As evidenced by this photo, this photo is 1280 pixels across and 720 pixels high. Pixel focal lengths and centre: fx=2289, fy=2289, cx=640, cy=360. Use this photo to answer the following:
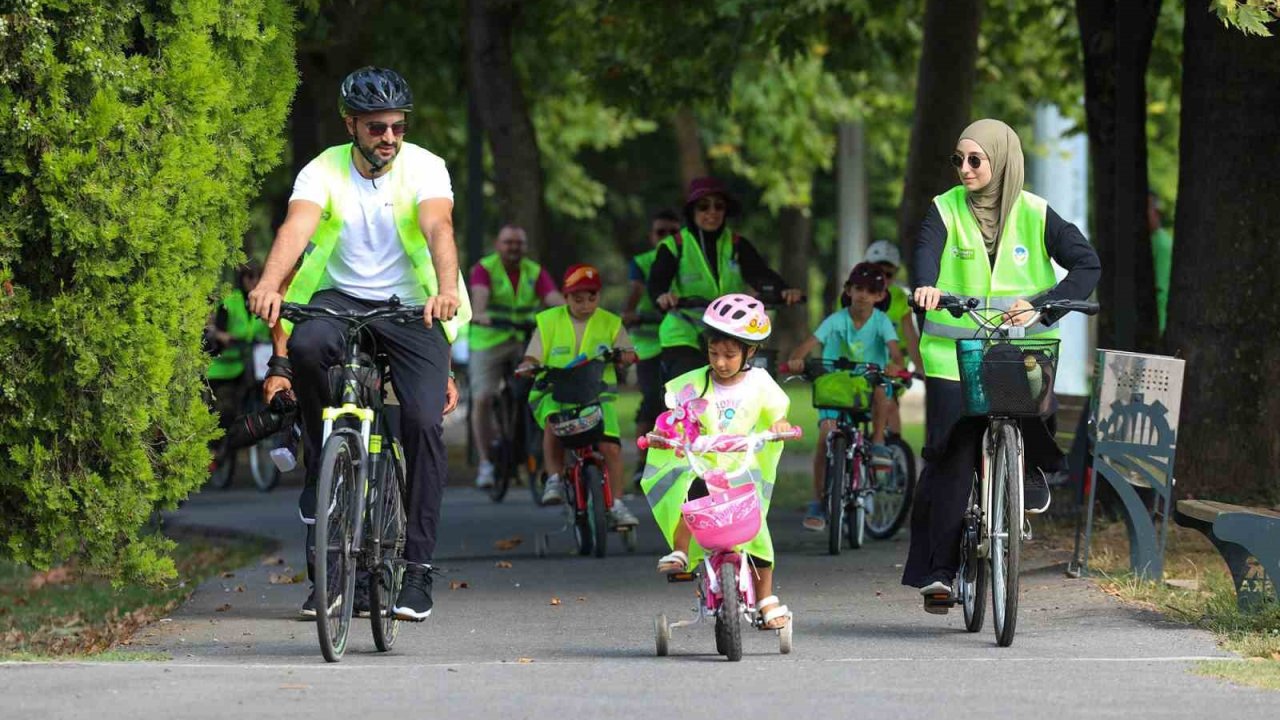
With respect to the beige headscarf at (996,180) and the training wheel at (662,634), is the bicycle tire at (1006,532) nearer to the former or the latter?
the beige headscarf at (996,180)

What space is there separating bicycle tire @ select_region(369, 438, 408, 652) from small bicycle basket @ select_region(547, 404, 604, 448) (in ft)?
13.0

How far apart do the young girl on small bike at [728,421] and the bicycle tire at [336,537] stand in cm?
104

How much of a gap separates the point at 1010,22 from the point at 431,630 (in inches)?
554

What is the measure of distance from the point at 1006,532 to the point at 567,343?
4.93 metres

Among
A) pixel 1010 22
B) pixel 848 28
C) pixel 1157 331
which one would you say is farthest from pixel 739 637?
pixel 1010 22

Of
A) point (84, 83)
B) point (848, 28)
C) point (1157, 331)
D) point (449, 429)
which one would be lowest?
point (449, 429)

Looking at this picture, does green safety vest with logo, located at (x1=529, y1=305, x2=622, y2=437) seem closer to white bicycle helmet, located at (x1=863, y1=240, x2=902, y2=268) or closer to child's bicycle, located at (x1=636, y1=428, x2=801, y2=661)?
white bicycle helmet, located at (x1=863, y1=240, x2=902, y2=268)

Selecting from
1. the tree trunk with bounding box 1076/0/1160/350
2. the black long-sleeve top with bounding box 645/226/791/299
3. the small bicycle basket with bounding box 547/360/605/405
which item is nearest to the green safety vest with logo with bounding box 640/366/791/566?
the small bicycle basket with bounding box 547/360/605/405

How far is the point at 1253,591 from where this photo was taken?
8625 millimetres

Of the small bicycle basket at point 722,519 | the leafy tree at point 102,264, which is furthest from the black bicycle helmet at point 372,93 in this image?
the small bicycle basket at point 722,519

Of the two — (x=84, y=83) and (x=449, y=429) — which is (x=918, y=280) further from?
(x=449, y=429)

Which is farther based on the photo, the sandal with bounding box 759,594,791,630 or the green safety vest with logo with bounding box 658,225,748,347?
the green safety vest with logo with bounding box 658,225,748,347

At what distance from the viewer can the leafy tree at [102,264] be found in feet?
26.5

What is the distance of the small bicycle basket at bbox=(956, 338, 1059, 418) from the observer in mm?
8094
